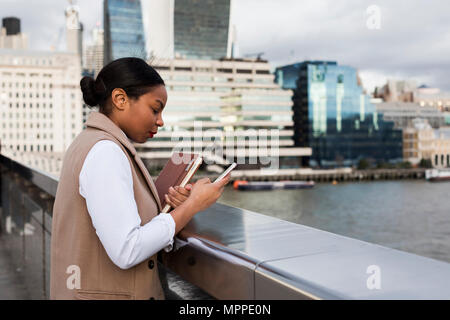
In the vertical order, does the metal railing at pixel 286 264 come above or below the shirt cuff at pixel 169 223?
below

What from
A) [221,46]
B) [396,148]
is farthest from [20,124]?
[396,148]

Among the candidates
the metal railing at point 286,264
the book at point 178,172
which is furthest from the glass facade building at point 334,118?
the metal railing at point 286,264

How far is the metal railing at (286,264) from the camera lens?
950 mm

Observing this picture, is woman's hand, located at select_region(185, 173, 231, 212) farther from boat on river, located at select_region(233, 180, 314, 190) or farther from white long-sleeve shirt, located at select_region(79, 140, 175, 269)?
boat on river, located at select_region(233, 180, 314, 190)

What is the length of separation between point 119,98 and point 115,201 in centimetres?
33

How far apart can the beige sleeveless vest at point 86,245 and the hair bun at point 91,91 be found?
0.41 ft

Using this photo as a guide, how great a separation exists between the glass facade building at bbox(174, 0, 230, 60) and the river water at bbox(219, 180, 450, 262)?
82.8ft

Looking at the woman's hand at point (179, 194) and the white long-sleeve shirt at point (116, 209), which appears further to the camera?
the woman's hand at point (179, 194)

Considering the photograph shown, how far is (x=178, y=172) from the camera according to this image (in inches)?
62.0

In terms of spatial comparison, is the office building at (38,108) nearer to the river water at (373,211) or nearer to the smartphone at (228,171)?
the river water at (373,211)

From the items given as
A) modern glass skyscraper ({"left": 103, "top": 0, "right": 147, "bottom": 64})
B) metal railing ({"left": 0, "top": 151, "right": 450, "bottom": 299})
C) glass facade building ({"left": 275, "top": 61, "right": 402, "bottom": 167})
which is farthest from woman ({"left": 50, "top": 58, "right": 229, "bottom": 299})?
modern glass skyscraper ({"left": 103, "top": 0, "right": 147, "bottom": 64})

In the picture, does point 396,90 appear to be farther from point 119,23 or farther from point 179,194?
point 179,194
